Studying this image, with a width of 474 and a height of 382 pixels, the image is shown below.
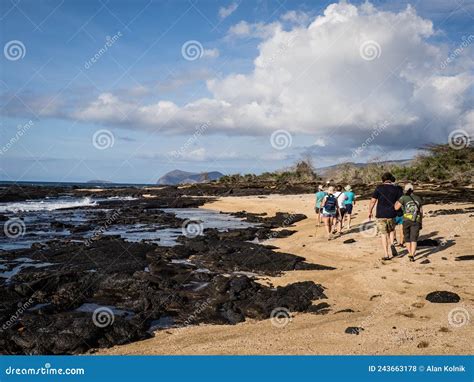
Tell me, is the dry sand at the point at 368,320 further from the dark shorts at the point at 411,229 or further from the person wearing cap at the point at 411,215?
the dark shorts at the point at 411,229

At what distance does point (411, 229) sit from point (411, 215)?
0.43 meters

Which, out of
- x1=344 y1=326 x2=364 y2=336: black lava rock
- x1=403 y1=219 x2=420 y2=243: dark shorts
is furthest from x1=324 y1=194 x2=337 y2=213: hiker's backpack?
x1=344 y1=326 x2=364 y2=336: black lava rock

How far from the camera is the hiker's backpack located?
15.2 m

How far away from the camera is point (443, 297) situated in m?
8.29

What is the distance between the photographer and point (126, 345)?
6926 mm

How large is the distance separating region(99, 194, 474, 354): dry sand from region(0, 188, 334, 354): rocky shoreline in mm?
525

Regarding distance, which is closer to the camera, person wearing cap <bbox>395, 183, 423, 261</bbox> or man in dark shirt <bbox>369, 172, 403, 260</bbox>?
person wearing cap <bbox>395, 183, 423, 261</bbox>

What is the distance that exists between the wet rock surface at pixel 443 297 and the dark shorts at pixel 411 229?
3.15m

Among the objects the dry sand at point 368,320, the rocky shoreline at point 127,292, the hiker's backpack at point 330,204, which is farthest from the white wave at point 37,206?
the dry sand at point 368,320

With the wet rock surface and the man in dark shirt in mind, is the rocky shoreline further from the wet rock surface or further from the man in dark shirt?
the man in dark shirt

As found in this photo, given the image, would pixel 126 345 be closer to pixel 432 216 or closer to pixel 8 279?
pixel 8 279

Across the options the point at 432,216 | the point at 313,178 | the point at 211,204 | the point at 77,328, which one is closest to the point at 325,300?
the point at 77,328

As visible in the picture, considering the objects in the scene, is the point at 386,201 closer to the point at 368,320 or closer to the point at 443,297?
the point at 443,297

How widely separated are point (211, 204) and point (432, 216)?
25.2 meters
